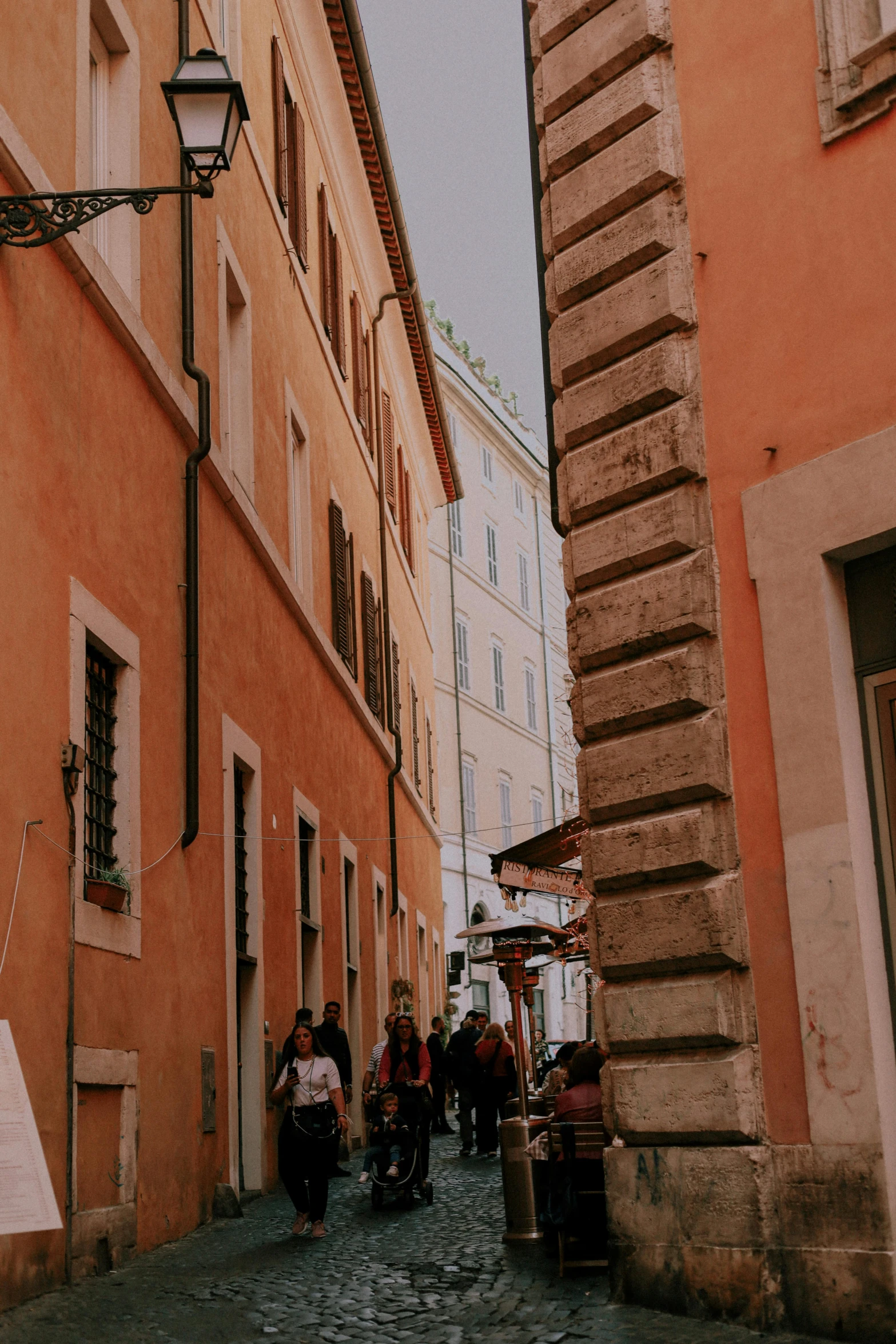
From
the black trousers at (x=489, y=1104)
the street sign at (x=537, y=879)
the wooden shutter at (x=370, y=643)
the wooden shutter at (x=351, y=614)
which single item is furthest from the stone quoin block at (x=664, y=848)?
the wooden shutter at (x=370, y=643)

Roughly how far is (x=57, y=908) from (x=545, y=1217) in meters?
2.86

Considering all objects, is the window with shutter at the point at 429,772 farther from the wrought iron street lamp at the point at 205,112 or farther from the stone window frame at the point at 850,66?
the stone window frame at the point at 850,66

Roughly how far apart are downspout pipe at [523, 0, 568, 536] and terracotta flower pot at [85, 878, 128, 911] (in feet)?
10.2

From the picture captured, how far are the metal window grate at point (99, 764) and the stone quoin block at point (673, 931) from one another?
3.19m

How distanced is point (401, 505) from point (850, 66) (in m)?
20.3

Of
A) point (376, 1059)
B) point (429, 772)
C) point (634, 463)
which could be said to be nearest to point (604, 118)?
point (634, 463)

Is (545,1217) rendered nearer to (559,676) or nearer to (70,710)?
(70,710)

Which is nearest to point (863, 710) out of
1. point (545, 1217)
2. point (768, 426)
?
point (768, 426)

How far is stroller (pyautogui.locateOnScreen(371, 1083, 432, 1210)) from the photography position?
12320 mm

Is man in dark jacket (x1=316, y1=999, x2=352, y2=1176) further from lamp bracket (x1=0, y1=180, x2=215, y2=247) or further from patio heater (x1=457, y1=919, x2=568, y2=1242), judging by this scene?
lamp bracket (x1=0, y1=180, x2=215, y2=247)

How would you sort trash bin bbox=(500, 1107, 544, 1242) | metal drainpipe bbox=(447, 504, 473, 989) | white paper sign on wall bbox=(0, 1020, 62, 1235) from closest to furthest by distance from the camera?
1. white paper sign on wall bbox=(0, 1020, 62, 1235)
2. trash bin bbox=(500, 1107, 544, 1242)
3. metal drainpipe bbox=(447, 504, 473, 989)

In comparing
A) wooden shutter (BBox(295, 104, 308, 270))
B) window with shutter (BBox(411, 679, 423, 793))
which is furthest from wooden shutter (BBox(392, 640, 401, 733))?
wooden shutter (BBox(295, 104, 308, 270))

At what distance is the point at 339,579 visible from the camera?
A: 61.2 ft

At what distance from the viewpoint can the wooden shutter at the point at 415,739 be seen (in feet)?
88.4
